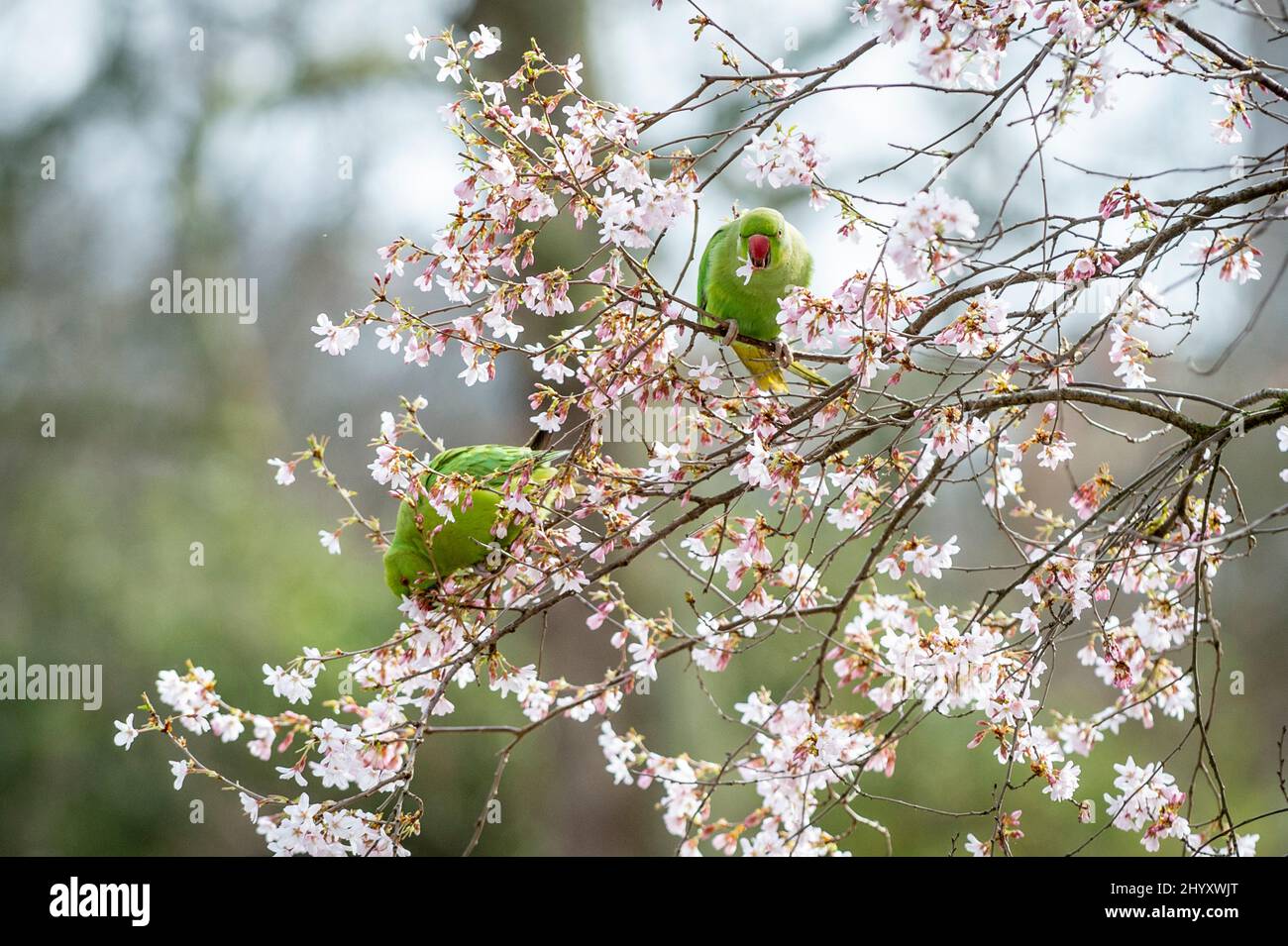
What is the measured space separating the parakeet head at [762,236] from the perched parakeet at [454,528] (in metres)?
0.50

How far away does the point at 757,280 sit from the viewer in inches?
78.7

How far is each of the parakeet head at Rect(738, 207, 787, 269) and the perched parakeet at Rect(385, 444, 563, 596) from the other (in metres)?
0.50

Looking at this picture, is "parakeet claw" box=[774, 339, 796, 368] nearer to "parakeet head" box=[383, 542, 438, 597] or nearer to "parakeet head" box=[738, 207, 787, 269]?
"parakeet head" box=[738, 207, 787, 269]

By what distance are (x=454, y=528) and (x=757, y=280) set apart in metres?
0.69

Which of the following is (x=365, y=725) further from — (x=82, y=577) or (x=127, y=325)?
(x=127, y=325)

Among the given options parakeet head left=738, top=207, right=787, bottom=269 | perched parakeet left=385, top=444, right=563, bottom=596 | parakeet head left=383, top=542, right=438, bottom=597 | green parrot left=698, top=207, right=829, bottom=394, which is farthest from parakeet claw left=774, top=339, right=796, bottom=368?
parakeet head left=383, top=542, right=438, bottom=597

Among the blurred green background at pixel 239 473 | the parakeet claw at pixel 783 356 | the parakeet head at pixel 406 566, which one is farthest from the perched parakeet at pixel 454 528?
the blurred green background at pixel 239 473

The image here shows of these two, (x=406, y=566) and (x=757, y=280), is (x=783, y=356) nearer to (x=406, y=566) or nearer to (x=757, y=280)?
(x=757, y=280)

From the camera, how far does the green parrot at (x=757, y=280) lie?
1.94 metres

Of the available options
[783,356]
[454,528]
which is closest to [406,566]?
[454,528]

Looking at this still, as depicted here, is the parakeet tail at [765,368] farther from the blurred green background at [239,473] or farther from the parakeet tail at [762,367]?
the blurred green background at [239,473]

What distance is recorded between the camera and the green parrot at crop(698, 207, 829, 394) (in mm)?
1943

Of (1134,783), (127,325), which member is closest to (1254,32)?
(1134,783)

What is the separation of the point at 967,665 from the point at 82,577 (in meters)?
4.89
